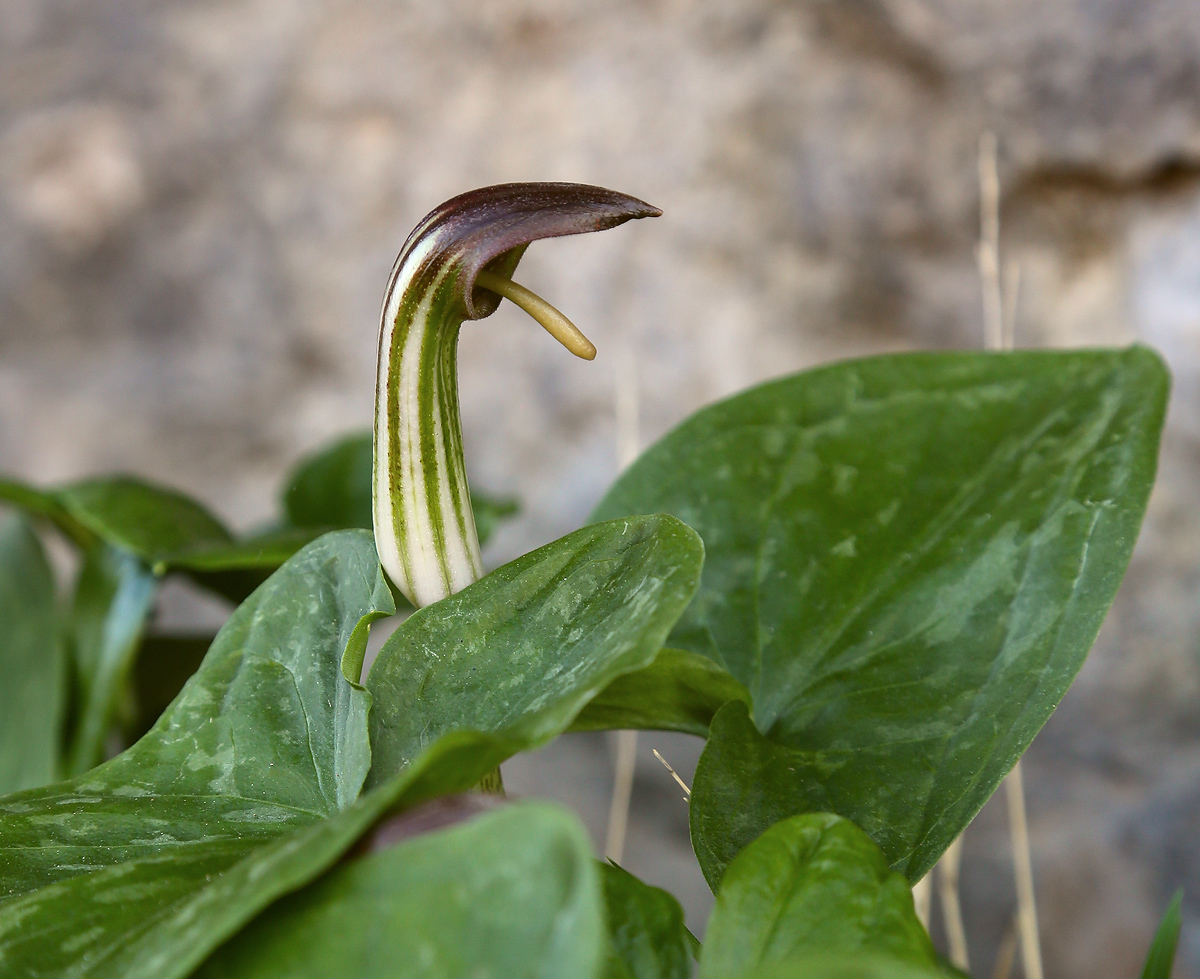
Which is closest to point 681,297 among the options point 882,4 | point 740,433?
point 882,4

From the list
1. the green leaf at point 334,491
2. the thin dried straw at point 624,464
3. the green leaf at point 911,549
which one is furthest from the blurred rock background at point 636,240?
the green leaf at point 911,549

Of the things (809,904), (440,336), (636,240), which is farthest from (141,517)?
(636,240)

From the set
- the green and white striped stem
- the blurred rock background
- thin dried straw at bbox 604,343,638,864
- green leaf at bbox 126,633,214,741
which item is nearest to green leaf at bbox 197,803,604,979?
the green and white striped stem

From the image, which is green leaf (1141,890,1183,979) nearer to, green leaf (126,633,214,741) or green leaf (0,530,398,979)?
green leaf (0,530,398,979)

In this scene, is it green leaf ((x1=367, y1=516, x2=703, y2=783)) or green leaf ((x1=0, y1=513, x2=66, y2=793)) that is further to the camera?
green leaf ((x1=0, y1=513, x2=66, y2=793))

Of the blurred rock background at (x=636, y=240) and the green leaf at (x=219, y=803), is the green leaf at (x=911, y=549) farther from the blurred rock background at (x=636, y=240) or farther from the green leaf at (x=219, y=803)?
the blurred rock background at (x=636, y=240)

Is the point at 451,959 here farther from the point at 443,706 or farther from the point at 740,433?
the point at 740,433
